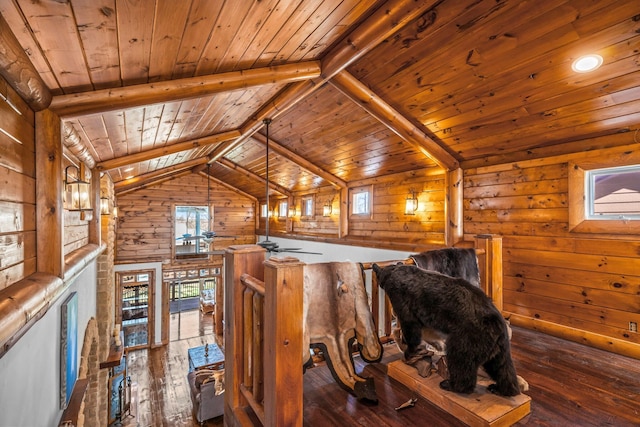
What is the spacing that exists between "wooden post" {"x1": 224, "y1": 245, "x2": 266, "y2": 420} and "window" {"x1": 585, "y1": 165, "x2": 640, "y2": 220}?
324 centimetres

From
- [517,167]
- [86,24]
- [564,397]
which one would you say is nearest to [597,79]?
[517,167]

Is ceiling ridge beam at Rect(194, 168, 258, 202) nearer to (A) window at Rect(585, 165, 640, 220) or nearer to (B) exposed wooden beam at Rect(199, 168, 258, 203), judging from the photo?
(B) exposed wooden beam at Rect(199, 168, 258, 203)

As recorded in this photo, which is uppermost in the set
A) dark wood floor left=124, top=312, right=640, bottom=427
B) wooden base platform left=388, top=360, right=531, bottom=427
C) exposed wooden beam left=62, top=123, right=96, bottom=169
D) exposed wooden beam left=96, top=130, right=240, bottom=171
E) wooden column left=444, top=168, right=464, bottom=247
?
exposed wooden beam left=96, top=130, right=240, bottom=171

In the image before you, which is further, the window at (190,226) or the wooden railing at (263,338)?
the window at (190,226)

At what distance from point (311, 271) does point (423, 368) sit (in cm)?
92

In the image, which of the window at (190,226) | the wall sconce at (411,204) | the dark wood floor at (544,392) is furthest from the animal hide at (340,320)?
the window at (190,226)

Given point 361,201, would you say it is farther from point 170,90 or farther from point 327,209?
point 170,90

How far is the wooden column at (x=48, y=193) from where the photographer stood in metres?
1.88

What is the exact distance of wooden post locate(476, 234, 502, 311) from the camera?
2828 millimetres

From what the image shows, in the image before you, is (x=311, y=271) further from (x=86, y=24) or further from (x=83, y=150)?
(x=83, y=150)

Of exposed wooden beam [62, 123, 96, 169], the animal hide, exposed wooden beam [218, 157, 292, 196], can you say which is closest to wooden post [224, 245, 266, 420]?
the animal hide

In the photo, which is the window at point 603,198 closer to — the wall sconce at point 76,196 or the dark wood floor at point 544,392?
the dark wood floor at point 544,392

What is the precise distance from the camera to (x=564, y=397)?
1.89m

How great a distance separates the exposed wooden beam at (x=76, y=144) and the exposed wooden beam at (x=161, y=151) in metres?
0.44
